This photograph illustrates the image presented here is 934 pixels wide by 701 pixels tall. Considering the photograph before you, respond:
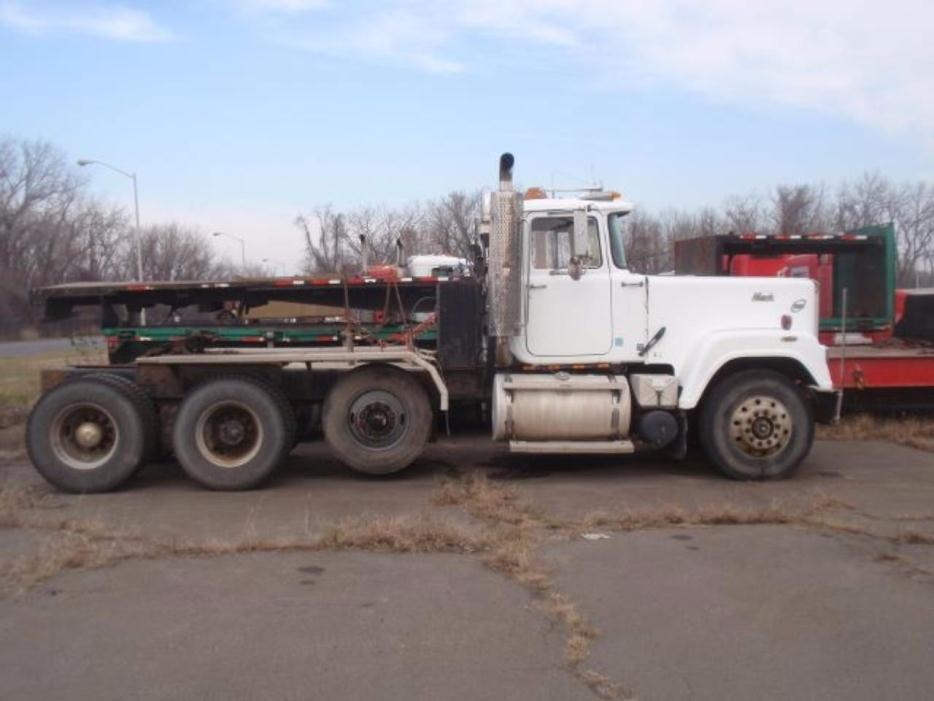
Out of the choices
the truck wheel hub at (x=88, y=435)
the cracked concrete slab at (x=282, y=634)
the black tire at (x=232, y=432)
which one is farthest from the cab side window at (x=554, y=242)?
the truck wheel hub at (x=88, y=435)

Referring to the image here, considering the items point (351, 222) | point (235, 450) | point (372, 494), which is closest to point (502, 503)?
point (372, 494)

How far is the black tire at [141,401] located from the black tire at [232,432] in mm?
259

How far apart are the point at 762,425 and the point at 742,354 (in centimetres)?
73

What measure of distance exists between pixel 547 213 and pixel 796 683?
5.49 m

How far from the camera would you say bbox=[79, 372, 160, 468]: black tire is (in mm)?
8492

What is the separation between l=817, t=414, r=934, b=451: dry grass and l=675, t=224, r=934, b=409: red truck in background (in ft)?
0.81

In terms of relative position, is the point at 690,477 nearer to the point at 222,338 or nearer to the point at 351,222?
the point at 222,338

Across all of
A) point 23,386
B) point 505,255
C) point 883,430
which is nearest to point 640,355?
point 505,255

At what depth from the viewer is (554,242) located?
345 inches

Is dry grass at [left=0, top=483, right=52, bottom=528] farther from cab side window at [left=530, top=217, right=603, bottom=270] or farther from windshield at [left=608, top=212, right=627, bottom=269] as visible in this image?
windshield at [left=608, top=212, right=627, bottom=269]

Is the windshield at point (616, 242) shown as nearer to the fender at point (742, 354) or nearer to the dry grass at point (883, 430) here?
the fender at point (742, 354)

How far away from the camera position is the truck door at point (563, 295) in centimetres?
868

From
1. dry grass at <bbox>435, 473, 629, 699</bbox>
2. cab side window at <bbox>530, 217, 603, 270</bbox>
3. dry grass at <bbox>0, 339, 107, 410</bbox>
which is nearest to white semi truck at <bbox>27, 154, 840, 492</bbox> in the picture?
cab side window at <bbox>530, 217, 603, 270</bbox>

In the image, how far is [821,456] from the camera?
9.97m
